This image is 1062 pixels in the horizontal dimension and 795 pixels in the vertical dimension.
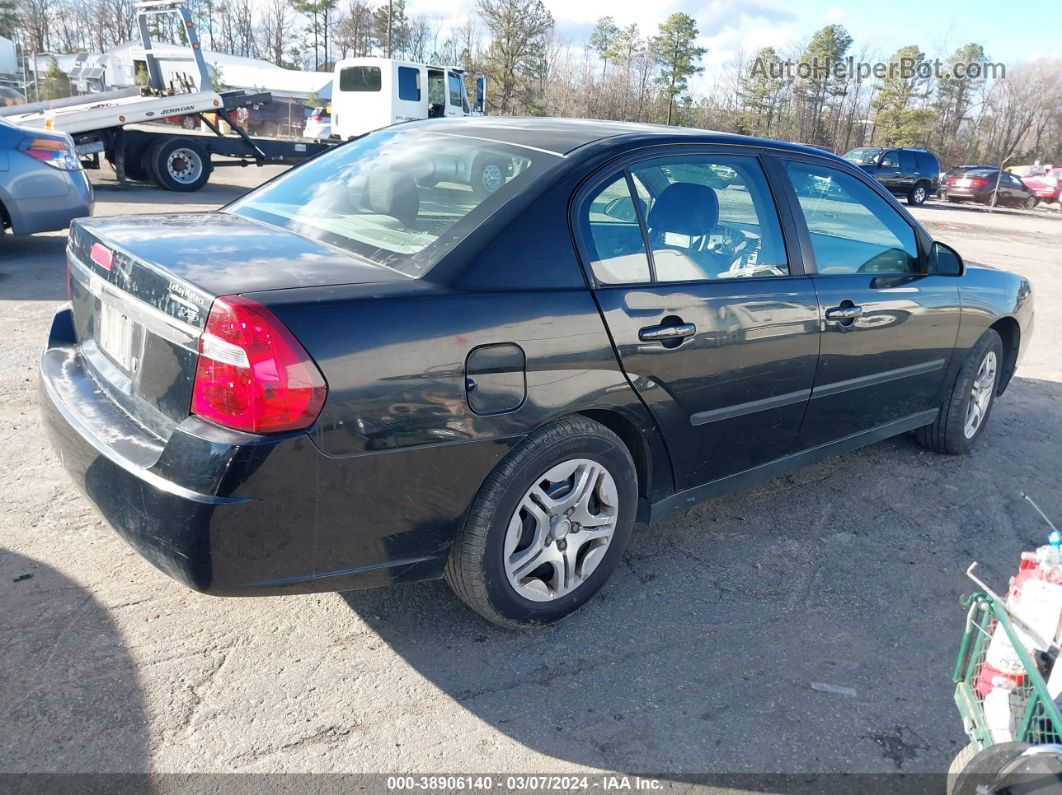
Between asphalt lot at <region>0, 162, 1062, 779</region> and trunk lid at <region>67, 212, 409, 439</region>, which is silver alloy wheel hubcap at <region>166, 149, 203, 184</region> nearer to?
asphalt lot at <region>0, 162, 1062, 779</region>

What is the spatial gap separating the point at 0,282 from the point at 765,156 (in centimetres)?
677

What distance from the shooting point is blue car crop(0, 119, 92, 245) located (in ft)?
25.3

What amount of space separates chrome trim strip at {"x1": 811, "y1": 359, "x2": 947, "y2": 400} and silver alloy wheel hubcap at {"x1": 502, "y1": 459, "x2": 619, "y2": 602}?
4.01ft

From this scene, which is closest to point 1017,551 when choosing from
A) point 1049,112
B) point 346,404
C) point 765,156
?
point 765,156

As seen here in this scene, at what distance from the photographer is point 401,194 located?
3.15 metres

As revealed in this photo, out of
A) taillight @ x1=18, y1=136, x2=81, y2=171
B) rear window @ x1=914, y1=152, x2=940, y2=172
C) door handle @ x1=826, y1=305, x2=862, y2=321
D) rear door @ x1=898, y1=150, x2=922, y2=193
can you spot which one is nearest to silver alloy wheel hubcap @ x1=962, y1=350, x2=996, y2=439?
door handle @ x1=826, y1=305, x2=862, y2=321

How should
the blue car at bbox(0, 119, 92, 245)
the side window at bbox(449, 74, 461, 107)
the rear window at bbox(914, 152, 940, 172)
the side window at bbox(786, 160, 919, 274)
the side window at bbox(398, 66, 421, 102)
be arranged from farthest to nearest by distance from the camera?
the rear window at bbox(914, 152, 940, 172) → the side window at bbox(449, 74, 461, 107) → the side window at bbox(398, 66, 421, 102) → the blue car at bbox(0, 119, 92, 245) → the side window at bbox(786, 160, 919, 274)

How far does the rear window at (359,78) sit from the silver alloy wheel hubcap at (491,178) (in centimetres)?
1816

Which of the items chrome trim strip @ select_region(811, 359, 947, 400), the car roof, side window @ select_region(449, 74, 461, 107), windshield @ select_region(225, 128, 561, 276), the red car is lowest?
the red car

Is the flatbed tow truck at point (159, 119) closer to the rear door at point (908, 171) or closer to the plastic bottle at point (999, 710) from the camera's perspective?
the plastic bottle at point (999, 710)

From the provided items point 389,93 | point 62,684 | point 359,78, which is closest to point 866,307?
point 62,684

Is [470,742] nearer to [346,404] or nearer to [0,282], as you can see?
[346,404]

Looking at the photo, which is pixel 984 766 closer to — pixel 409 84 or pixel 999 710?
pixel 999 710

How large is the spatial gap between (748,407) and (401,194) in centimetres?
156
